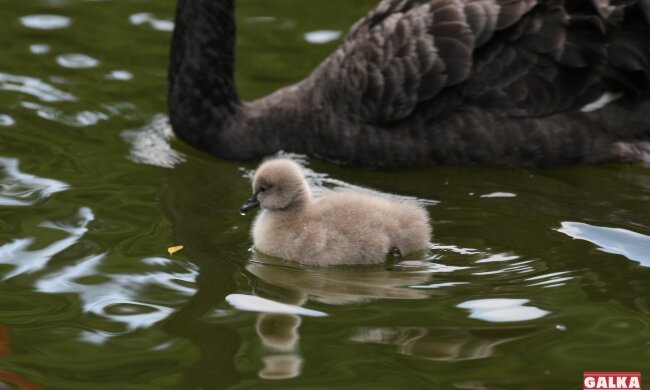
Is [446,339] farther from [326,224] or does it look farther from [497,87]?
[497,87]

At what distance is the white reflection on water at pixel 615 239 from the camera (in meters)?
5.38

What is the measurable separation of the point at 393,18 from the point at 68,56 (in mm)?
2449

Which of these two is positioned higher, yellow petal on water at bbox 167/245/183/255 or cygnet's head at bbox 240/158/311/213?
cygnet's head at bbox 240/158/311/213

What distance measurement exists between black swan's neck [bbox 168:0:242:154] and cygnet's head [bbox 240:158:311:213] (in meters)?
1.67

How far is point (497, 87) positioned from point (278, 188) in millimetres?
1758

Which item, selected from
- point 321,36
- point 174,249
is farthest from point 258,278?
point 321,36

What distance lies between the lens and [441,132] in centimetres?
673

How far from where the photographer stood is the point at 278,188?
17.9 ft

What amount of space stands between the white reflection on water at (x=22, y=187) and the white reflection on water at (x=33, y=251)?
1.19 feet

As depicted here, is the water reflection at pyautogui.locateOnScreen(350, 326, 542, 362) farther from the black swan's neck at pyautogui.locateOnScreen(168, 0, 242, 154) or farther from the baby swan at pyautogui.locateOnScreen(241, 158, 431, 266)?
the black swan's neck at pyautogui.locateOnScreen(168, 0, 242, 154)

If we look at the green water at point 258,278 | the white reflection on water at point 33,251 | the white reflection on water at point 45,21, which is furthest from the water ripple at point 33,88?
the white reflection on water at point 33,251

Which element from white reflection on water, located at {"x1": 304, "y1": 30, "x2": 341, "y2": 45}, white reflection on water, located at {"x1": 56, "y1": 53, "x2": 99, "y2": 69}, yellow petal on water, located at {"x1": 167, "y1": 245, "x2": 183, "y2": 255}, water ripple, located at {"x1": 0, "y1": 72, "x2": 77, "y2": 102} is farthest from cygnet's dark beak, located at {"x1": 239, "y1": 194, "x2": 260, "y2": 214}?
white reflection on water, located at {"x1": 304, "y1": 30, "x2": 341, "y2": 45}

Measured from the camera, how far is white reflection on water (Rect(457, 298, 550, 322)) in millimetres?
4703

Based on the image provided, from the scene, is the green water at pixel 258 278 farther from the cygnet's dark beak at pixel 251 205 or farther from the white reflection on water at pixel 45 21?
the white reflection on water at pixel 45 21
